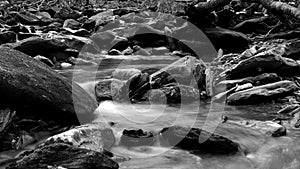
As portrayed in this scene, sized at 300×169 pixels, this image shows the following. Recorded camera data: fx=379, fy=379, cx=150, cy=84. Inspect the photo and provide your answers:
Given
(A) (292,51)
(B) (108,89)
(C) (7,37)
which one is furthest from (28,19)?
(A) (292,51)

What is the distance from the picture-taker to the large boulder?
475 cm

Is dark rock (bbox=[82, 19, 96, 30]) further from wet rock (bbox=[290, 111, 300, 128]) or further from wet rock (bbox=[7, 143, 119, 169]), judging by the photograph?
wet rock (bbox=[7, 143, 119, 169])

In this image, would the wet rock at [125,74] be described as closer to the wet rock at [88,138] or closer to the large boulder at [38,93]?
the large boulder at [38,93]

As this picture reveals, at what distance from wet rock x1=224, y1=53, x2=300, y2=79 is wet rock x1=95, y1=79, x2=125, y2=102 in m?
1.99

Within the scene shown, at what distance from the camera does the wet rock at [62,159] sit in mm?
3293

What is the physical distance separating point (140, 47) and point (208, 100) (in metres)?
5.38

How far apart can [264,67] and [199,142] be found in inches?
123

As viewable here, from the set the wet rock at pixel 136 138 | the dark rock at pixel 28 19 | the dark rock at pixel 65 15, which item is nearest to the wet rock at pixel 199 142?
the wet rock at pixel 136 138

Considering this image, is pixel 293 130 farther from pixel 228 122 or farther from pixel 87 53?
pixel 87 53

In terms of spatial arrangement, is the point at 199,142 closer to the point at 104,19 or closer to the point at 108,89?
the point at 108,89

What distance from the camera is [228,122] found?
5258mm

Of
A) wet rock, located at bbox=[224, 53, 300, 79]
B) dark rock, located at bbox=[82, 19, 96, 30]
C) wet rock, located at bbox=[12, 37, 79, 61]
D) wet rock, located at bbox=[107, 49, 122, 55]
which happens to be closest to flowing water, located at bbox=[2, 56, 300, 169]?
wet rock, located at bbox=[224, 53, 300, 79]

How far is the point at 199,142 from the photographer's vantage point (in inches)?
165

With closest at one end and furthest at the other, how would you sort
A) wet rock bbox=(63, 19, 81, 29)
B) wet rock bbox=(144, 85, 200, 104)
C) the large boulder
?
the large boulder → wet rock bbox=(144, 85, 200, 104) → wet rock bbox=(63, 19, 81, 29)
